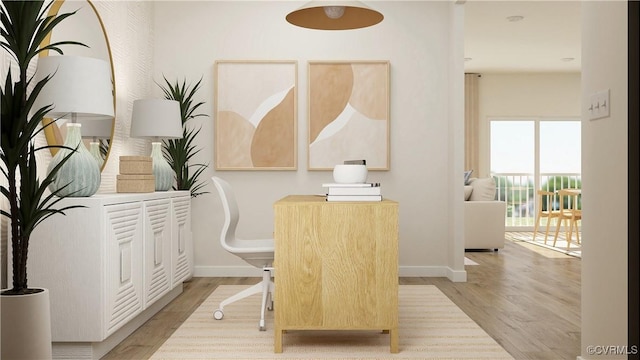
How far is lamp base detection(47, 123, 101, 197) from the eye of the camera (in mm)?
2680

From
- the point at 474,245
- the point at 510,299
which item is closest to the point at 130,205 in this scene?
the point at 510,299

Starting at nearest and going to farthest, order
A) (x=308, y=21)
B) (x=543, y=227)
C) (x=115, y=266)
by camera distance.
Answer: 1. (x=115, y=266)
2. (x=308, y=21)
3. (x=543, y=227)

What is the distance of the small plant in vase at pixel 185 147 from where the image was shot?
4660 mm

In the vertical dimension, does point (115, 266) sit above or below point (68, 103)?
below

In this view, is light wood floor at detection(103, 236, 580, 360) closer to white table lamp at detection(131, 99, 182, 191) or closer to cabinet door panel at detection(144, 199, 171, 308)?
cabinet door panel at detection(144, 199, 171, 308)

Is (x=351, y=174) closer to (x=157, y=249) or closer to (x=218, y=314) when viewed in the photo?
(x=218, y=314)

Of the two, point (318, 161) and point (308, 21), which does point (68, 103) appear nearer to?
point (308, 21)

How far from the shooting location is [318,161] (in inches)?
198

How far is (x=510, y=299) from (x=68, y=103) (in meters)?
3.17

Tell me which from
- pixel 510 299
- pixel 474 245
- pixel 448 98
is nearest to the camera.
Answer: pixel 510 299

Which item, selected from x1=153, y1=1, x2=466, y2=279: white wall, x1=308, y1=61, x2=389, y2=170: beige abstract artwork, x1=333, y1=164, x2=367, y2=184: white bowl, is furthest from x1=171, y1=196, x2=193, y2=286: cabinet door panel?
x1=333, y1=164, x2=367, y2=184: white bowl

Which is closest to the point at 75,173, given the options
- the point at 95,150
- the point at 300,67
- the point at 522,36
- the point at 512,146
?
the point at 95,150

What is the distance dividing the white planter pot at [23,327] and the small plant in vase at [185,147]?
2.59 metres
